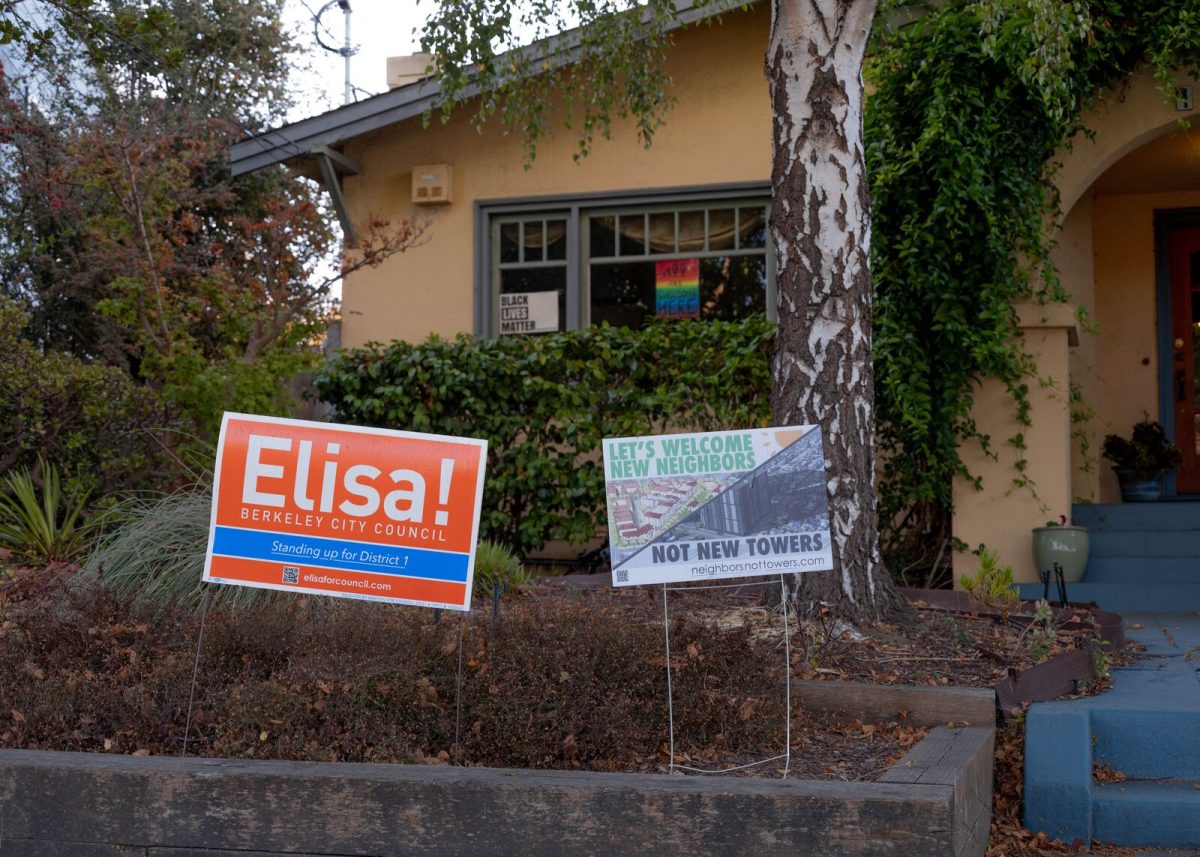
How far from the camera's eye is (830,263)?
6.11m

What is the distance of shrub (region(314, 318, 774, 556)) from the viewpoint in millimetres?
9156

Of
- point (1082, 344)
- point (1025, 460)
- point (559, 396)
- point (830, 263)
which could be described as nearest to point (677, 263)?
point (559, 396)

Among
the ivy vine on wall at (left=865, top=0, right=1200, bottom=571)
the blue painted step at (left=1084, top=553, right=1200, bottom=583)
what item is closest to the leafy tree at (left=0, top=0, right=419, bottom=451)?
the ivy vine on wall at (left=865, top=0, right=1200, bottom=571)

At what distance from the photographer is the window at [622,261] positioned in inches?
428

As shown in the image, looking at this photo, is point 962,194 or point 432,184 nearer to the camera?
point 962,194

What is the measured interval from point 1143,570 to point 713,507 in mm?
5278

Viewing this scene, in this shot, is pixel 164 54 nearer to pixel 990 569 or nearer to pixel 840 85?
pixel 840 85

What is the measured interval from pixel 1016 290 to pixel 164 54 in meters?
5.90

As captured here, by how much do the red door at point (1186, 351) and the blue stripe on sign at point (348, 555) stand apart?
801 centimetres

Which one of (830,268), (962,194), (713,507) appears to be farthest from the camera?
(962,194)

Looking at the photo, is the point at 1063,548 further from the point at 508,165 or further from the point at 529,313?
the point at 508,165

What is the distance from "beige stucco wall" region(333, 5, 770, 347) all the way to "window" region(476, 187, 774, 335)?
191mm

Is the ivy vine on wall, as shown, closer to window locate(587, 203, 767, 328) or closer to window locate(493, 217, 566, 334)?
window locate(587, 203, 767, 328)

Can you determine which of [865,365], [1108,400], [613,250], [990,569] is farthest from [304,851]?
[1108,400]
